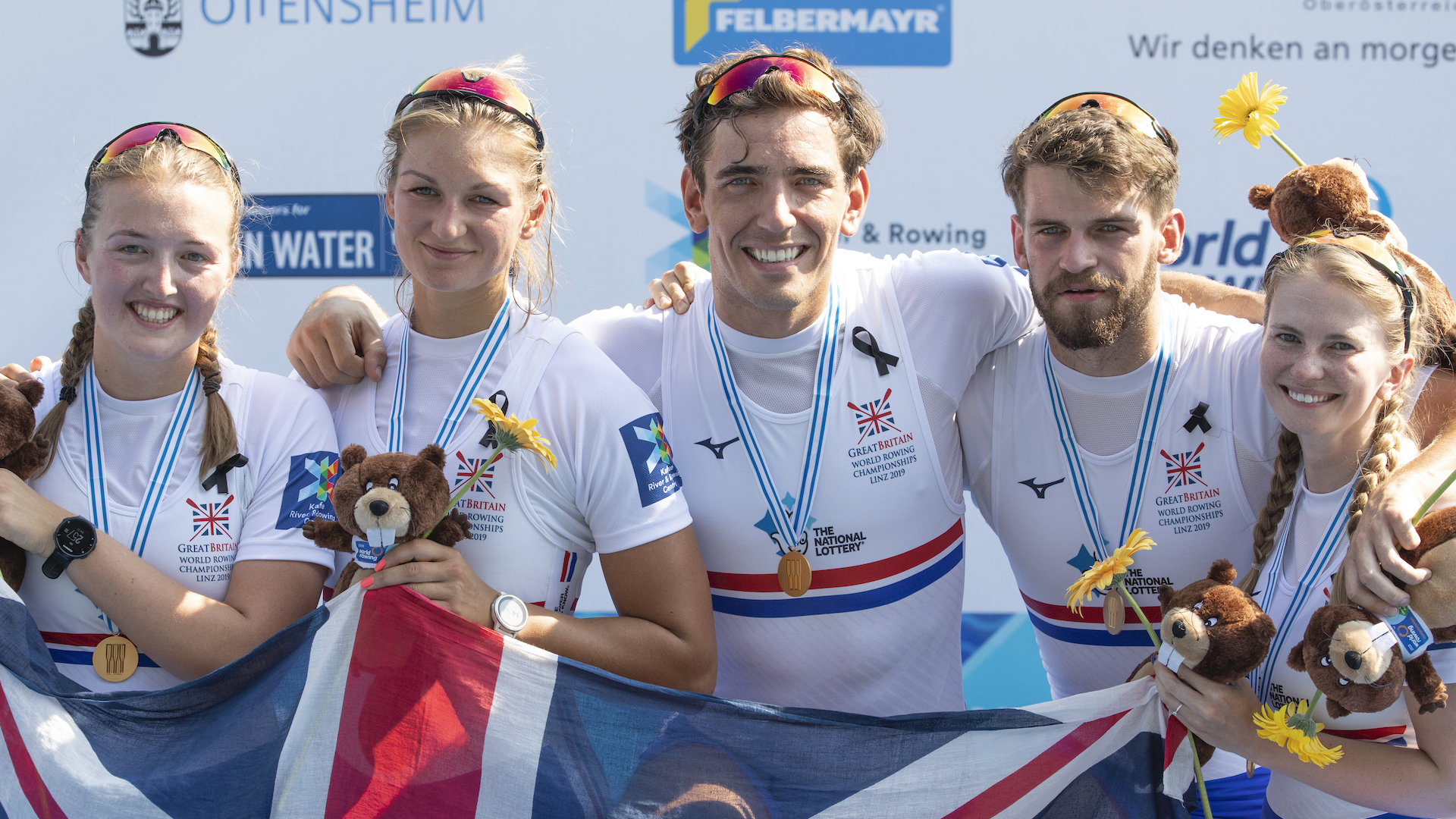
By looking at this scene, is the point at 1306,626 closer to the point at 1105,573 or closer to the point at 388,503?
the point at 1105,573

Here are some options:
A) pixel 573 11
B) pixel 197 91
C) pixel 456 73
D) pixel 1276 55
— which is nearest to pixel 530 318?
pixel 456 73

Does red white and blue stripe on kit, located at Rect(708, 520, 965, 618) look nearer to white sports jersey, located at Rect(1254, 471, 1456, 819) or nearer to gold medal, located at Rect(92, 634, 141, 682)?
white sports jersey, located at Rect(1254, 471, 1456, 819)

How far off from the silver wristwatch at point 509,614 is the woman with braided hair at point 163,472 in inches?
16.4

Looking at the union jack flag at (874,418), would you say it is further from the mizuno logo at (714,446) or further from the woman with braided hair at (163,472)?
the woman with braided hair at (163,472)

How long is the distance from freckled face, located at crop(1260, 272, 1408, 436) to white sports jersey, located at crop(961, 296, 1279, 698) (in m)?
0.29

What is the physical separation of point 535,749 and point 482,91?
129 cm

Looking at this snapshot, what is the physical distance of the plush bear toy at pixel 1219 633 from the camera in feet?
5.49

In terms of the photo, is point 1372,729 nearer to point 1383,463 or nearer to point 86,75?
point 1383,463

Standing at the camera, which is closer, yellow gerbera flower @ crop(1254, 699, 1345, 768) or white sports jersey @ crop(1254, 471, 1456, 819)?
yellow gerbera flower @ crop(1254, 699, 1345, 768)

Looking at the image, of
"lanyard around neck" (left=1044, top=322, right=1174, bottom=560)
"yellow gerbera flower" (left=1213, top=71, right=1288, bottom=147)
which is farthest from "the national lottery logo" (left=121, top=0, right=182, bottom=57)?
"yellow gerbera flower" (left=1213, top=71, right=1288, bottom=147)

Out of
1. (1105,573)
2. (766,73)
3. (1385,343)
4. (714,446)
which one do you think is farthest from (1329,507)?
(766,73)

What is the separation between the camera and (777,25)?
3.78 meters

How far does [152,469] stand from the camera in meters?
2.04

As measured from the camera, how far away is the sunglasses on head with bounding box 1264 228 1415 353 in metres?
1.88
